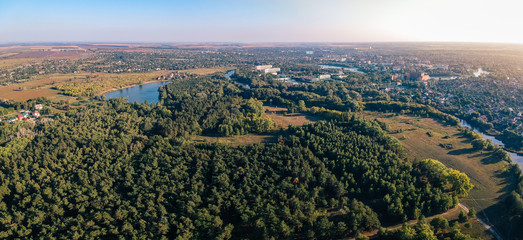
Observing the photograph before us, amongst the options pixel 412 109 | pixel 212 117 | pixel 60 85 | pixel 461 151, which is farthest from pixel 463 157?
pixel 60 85

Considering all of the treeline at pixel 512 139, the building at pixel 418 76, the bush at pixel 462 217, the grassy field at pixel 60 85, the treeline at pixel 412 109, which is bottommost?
the bush at pixel 462 217

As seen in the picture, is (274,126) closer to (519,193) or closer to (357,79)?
(519,193)

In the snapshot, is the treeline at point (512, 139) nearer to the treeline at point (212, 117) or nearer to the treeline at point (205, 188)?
the treeline at point (205, 188)

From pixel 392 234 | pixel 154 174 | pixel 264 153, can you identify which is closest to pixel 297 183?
pixel 264 153

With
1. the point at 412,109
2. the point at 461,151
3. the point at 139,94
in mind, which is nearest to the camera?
the point at 461,151

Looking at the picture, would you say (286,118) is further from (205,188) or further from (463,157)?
(205,188)

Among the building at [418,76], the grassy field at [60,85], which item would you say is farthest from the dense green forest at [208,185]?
the building at [418,76]

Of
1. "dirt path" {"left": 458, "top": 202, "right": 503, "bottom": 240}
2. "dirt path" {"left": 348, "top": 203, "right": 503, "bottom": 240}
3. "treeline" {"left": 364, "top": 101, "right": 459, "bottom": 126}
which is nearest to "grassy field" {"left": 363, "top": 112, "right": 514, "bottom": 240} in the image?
"dirt path" {"left": 458, "top": 202, "right": 503, "bottom": 240}
